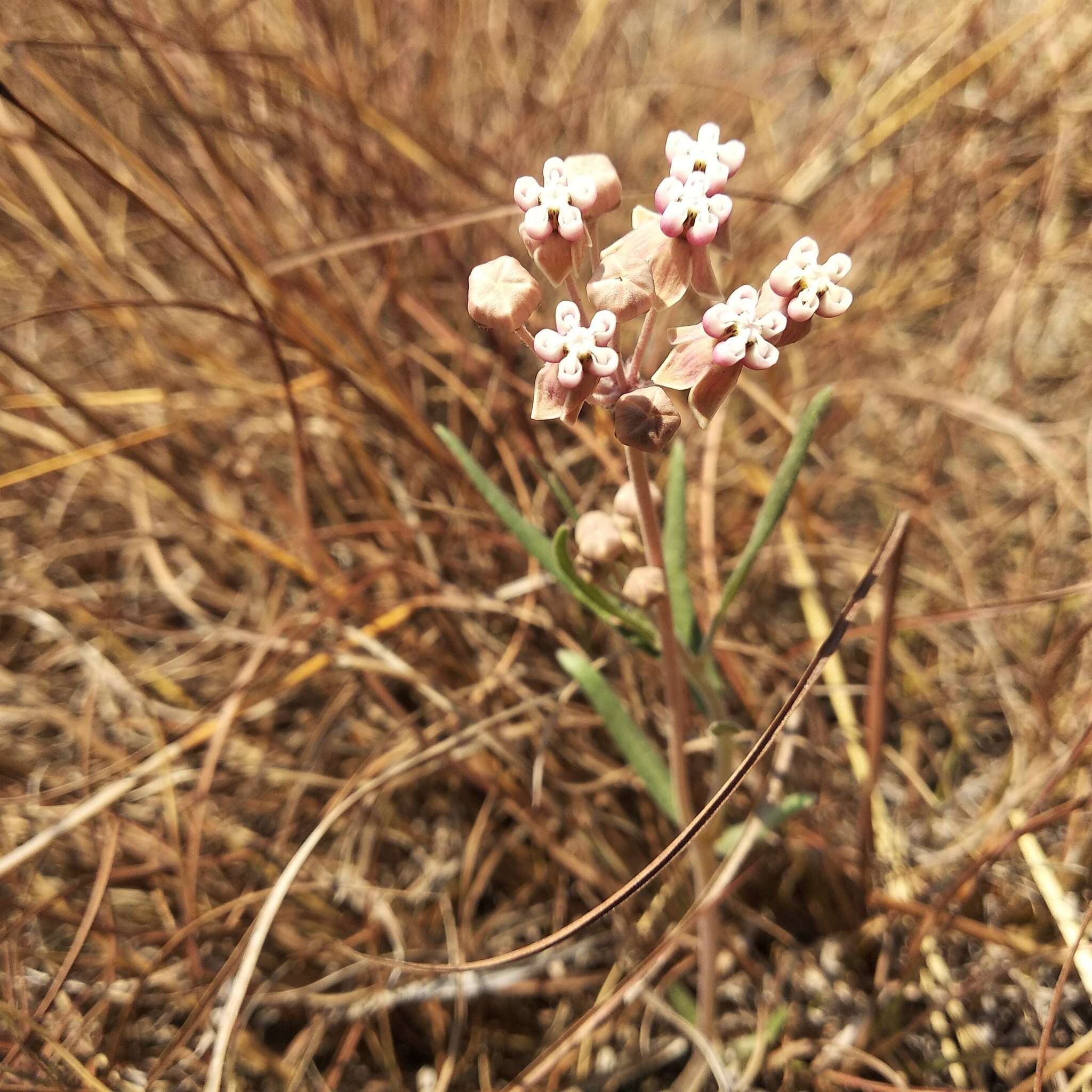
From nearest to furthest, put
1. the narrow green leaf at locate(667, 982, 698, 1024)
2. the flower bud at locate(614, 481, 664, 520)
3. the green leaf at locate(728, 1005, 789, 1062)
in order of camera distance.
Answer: the flower bud at locate(614, 481, 664, 520) → the green leaf at locate(728, 1005, 789, 1062) → the narrow green leaf at locate(667, 982, 698, 1024)

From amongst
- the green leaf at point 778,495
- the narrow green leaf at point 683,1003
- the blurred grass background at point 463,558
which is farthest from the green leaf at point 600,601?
A: the narrow green leaf at point 683,1003

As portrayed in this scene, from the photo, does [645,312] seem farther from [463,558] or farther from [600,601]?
[463,558]

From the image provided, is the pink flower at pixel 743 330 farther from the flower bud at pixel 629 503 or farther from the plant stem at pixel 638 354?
the flower bud at pixel 629 503

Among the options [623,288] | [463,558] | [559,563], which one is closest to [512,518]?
[559,563]

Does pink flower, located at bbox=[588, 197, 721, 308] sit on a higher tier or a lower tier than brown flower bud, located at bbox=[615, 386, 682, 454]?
higher

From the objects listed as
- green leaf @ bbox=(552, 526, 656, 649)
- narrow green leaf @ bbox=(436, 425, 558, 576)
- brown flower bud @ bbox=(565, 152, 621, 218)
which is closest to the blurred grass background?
narrow green leaf @ bbox=(436, 425, 558, 576)

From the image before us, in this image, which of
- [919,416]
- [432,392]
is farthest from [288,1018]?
[919,416]

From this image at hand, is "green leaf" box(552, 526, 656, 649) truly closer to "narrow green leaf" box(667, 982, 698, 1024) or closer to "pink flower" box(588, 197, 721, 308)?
"pink flower" box(588, 197, 721, 308)
